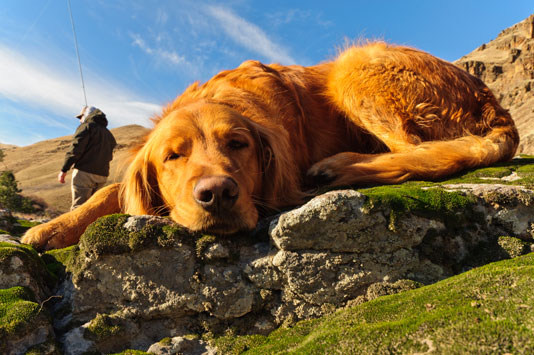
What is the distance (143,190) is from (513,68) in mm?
74920

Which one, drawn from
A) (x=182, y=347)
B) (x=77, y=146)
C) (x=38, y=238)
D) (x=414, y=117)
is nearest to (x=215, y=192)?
(x=182, y=347)

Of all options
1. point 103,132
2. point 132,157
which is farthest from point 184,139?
point 103,132

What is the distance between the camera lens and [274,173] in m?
3.41

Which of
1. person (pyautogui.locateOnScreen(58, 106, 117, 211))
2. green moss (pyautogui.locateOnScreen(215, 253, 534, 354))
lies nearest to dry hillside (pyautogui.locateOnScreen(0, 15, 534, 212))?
person (pyautogui.locateOnScreen(58, 106, 117, 211))

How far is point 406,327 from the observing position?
Result: 156cm

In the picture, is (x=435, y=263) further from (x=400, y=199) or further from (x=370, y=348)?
(x=370, y=348)

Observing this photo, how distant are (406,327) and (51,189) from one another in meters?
41.2

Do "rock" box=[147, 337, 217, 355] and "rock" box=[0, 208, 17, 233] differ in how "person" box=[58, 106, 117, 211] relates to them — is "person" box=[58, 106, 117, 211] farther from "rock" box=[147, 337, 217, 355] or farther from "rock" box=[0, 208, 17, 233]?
"rock" box=[147, 337, 217, 355]

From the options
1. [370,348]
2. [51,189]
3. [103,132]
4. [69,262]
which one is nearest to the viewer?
[370,348]

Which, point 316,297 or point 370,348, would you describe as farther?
point 316,297

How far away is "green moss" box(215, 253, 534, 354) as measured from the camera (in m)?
1.36

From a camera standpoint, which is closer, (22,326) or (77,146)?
(22,326)

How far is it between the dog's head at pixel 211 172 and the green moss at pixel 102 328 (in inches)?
29.8

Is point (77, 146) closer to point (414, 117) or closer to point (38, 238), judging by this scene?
point (38, 238)
